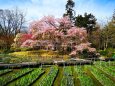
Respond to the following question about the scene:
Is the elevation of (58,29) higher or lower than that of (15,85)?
higher

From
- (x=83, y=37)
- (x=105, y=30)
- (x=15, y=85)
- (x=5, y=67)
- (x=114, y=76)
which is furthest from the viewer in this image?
(x=105, y=30)

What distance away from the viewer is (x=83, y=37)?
4269 cm

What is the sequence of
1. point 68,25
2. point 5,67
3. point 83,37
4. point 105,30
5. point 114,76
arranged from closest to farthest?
point 114,76 → point 5,67 → point 83,37 → point 68,25 → point 105,30

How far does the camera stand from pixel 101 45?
54.0 meters

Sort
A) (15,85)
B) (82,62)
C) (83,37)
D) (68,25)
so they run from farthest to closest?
(68,25)
(83,37)
(82,62)
(15,85)

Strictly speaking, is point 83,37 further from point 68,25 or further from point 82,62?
point 82,62

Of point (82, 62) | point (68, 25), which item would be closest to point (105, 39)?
point (68, 25)

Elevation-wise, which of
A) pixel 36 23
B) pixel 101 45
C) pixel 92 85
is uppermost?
pixel 36 23

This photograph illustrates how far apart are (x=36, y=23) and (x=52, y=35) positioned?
4662mm

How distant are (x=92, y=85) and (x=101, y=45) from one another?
38.5 metres

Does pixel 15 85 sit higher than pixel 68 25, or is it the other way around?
pixel 68 25

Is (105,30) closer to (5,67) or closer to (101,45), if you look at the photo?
(101,45)

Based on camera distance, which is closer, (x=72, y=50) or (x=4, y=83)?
(x=4, y=83)

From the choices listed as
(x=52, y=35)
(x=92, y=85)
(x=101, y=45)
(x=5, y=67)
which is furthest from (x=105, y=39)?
(x=92, y=85)
